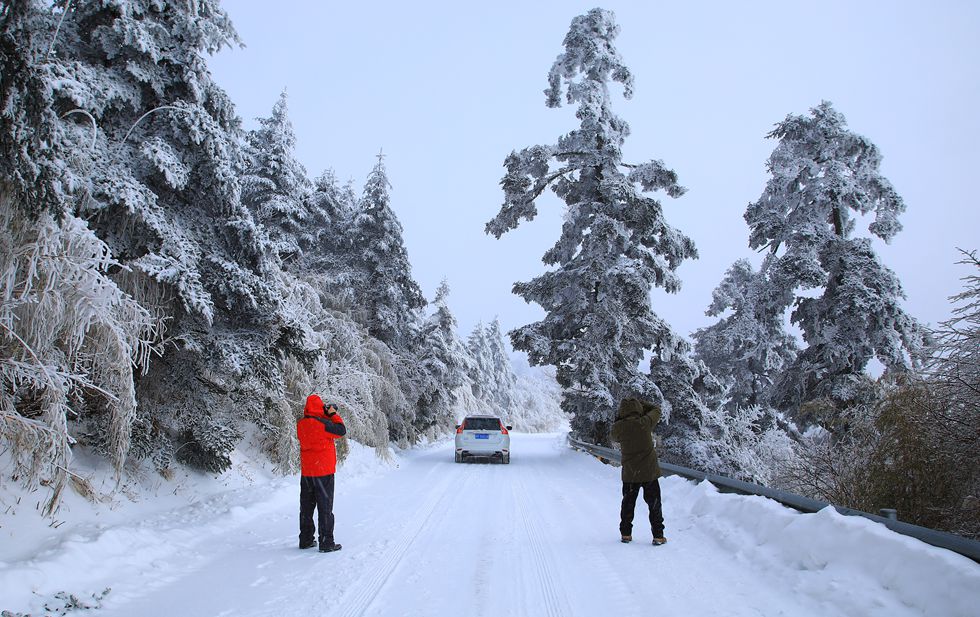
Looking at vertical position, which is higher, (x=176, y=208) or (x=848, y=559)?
(x=176, y=208)

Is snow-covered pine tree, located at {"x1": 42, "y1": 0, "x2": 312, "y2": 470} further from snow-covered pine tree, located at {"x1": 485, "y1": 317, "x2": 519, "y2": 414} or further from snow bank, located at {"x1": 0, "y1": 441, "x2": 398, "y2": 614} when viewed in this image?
snow-covered pine tree, located at {"x1": 485, "y1": 317, "x2": 519, "y2": 414}

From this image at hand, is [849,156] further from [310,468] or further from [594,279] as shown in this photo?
[310,468]

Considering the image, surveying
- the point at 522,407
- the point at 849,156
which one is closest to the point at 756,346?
the point at 849,156

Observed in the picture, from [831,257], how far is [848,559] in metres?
13.7

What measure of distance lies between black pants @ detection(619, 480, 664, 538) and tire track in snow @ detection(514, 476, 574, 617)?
1046mm

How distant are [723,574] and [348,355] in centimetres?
1439

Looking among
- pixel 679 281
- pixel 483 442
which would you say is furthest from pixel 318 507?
pixel 679 281

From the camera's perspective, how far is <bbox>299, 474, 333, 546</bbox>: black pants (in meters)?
6.46

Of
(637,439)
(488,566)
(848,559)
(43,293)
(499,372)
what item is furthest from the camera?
(499,372)

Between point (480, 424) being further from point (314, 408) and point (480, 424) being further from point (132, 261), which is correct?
point (132, 261)

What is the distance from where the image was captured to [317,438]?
22.2 feet

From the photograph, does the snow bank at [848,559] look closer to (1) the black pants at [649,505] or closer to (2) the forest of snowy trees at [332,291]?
(1) the black pants at [649,505]

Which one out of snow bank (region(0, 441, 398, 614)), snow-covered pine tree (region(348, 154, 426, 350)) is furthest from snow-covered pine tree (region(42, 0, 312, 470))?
snow-covered pine tree (region(348, 154, 426, 350))

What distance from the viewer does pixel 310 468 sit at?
665 cm
